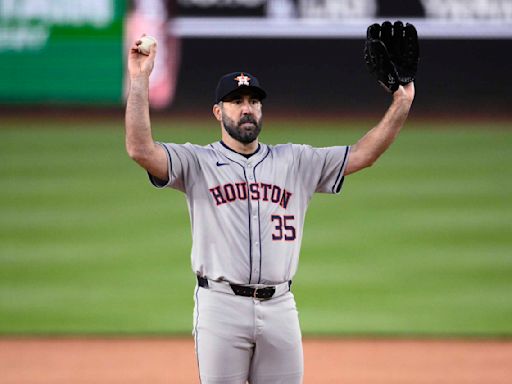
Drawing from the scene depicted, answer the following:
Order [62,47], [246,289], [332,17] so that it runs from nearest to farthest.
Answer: [246,289] → [332,17] → [62,47]

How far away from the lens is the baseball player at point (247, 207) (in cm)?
386

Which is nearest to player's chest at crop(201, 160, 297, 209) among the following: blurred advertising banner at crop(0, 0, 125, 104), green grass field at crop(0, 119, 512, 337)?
green grass field at crop(0, 119, 512, 337)

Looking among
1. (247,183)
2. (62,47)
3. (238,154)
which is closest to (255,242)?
(247,183)

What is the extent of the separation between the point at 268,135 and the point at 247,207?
8.00 meters

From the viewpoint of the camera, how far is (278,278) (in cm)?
392

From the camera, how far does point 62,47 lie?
38.4 ft

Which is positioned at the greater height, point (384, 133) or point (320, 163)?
point (384, 133)

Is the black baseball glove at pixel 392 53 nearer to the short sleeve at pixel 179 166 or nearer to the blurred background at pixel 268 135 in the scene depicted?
the short sleeve at pixel 179 166

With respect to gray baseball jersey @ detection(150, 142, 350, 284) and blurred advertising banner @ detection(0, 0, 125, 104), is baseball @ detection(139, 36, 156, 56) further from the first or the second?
blurred advertising banner @ detection(0, 0, 125, 104)

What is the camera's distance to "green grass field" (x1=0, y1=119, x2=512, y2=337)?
825 cm

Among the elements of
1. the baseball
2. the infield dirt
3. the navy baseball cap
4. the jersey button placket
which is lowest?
the infield dirt

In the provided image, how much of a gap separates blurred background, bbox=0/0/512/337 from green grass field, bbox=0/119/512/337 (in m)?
0.03

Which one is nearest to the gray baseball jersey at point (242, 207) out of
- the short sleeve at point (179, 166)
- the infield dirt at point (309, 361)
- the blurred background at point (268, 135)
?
the short sleeve at point (179, 166)

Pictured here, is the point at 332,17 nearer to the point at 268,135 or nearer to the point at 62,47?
the point at 268,135
